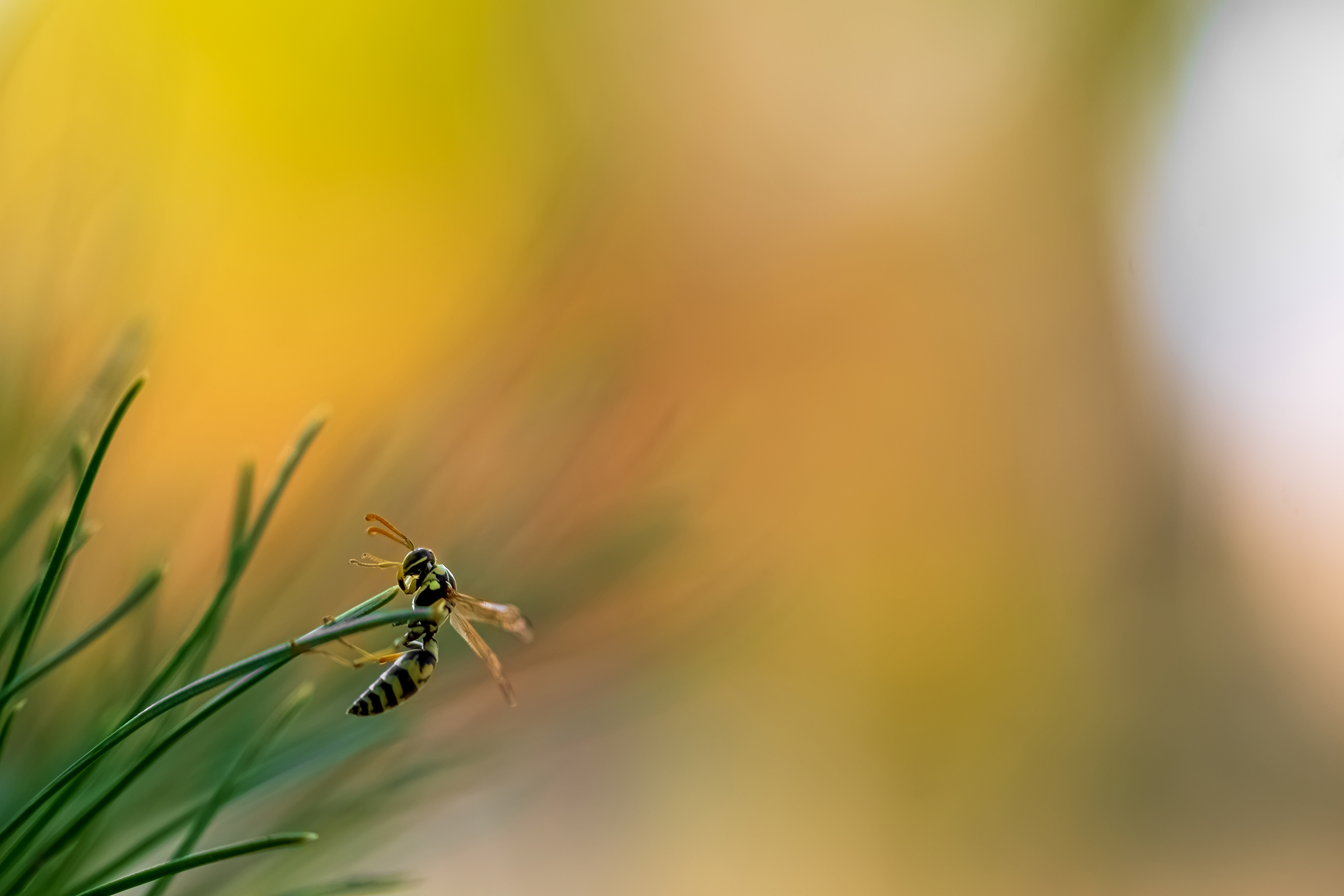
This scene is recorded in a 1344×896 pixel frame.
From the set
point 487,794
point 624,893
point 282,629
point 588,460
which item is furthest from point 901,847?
point 282,629

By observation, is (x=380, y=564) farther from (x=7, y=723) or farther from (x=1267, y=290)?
(x=1267, y=290)

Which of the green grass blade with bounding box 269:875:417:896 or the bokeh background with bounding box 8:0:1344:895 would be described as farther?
the bokeh background with bounding box 8:0:1344:895

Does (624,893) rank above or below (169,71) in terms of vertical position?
below

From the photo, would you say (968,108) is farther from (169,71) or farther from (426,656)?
(426,656)

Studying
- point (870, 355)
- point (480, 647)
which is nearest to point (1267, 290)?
point (870, 355)

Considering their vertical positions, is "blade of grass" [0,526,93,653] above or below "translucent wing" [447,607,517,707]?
above

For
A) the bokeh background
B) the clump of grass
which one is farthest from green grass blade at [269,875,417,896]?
the bokeh background

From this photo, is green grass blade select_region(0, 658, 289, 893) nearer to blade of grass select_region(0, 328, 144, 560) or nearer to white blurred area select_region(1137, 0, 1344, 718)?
blade of grass select_region(0, 328, 144, 560)
